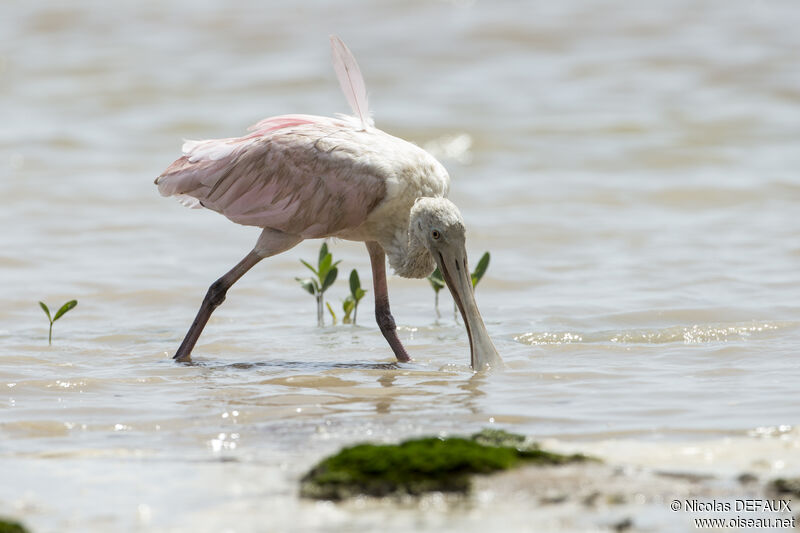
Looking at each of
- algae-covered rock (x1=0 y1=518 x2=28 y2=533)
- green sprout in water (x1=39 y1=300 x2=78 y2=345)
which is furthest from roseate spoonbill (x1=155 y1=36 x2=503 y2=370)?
algae-covered rock (x1=0 y1=518 x2=28 y2=533)

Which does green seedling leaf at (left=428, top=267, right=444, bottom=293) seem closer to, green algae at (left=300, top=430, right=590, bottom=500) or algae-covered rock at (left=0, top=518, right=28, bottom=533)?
green algae at (left=300, top=430, right=590, bottom=500)

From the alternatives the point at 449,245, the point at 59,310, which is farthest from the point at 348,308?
the point at 59,310

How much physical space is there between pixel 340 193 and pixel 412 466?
12.9ft

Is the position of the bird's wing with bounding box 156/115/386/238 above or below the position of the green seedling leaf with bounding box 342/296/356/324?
above

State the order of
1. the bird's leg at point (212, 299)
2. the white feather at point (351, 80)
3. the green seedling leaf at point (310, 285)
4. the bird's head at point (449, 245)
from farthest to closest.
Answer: the green seedling leaf at point (310, 285)
the white feather at point (351, 80)
the bird's leg at point (212, 299)
the bird's head at point (449, 245)

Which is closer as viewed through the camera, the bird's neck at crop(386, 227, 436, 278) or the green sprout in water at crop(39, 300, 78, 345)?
the bird's neck at crop(386, 227, 436, 278)

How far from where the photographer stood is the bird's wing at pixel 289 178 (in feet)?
27.7

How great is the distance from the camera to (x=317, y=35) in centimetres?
2406

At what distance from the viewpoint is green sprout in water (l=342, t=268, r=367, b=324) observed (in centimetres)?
949

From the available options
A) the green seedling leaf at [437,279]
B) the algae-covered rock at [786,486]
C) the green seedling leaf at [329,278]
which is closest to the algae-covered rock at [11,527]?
the algae-covered rock at [786,486]

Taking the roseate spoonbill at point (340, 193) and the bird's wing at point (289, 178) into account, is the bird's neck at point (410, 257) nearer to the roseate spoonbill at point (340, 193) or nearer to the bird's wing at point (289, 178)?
the roseate spoonbill at point (340, 193)

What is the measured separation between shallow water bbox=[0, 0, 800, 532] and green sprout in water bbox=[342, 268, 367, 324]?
0.23 m

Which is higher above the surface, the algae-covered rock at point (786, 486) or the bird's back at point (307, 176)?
the bird's back at point (307, 176)

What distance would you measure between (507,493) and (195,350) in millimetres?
4685
